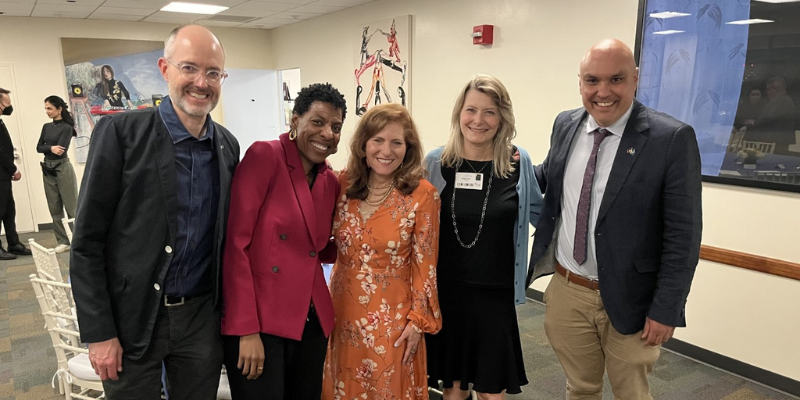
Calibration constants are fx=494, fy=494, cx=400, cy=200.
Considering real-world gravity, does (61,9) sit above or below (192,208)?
above

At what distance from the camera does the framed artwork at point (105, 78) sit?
24.4 ft

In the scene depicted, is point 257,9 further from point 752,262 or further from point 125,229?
point 752,262

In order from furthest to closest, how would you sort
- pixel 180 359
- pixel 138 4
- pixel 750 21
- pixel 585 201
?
1. pixel 138 4
2. pixel 750 21
3. pixel 585 201
4. pixel 180 359

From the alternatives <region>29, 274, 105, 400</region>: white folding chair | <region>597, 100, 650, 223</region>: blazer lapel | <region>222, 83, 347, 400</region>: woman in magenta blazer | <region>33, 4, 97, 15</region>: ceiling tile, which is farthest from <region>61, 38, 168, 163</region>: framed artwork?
<region>597, 100, 650, 223</region>: blazer lapel

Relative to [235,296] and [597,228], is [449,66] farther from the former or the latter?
[235,296]

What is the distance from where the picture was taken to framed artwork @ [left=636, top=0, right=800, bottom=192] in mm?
2838

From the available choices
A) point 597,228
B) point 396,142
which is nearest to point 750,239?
point 597,228

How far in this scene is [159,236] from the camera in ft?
4.93

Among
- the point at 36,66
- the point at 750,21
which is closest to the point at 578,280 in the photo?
the point at 750,21

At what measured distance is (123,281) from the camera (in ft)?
4.92

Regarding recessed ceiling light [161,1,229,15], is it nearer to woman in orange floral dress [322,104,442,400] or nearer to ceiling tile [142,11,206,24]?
ceiling tile [142,11,206,24]

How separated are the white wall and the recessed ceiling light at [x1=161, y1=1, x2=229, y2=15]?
1762mm

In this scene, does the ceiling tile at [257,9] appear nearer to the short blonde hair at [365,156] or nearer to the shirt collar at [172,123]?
the short blonde hair at [365,156]

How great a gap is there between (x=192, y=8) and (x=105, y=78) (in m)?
2.14
